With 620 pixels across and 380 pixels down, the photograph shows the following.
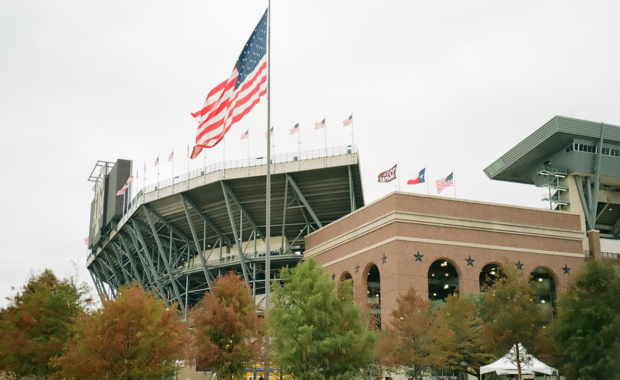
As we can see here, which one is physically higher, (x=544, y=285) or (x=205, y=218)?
(x=205, y=218)

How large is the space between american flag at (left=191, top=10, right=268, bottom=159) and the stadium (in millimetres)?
10236

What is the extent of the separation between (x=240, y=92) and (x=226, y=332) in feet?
38.8

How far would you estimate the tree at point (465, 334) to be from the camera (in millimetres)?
37156

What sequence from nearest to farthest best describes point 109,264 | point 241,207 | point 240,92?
point 240,92
point 241,207
point 109,264

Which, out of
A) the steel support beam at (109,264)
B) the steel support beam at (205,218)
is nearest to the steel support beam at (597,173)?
the steel support beam at (205,218)

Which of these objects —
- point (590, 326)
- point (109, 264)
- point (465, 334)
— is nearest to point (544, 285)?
point (465, 334)

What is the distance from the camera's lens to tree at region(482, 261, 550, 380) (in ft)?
115

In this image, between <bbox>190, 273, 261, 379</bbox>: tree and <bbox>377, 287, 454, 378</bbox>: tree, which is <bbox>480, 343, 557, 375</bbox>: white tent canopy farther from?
<bbox>190, 273, 261, 379</bbox>: tree

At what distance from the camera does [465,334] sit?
122 feet

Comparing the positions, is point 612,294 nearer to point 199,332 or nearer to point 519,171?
point 199,332

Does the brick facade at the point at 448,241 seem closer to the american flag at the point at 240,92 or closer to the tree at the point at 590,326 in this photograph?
the tree at the point at 590,326

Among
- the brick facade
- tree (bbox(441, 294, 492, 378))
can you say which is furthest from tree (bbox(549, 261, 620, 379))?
the brick facade

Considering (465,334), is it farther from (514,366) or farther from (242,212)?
(242,212)

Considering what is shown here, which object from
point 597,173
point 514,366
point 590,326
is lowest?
point 514,366
